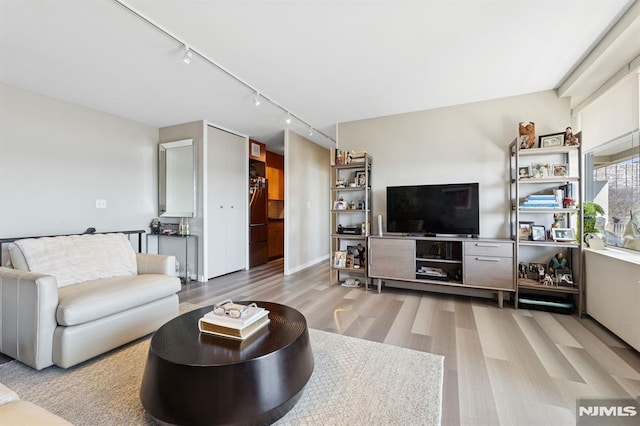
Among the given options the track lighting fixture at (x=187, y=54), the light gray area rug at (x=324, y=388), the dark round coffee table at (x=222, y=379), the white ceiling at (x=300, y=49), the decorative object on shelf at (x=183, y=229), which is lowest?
the light gray area rug at (x=324, y=388)

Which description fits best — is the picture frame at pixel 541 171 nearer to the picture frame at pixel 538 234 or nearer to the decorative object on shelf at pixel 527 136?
the decorative object on shelf at pixel 527 136

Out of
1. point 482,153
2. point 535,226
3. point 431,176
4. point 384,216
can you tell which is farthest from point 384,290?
point 482,153

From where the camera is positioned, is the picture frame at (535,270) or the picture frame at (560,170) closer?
the picture frame at (560,170)

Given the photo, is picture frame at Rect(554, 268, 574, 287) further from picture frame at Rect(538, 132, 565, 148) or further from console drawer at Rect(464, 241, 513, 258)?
picture frame at Rect(538, 132, 565, 148)

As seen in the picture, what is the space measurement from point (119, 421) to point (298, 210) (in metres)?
3.76

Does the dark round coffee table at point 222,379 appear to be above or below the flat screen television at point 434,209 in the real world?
below

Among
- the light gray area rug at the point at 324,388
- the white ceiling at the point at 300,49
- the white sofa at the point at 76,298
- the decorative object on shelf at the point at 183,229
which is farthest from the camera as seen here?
the decorative object on shelf at the point at 183,229

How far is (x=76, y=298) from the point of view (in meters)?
1.82

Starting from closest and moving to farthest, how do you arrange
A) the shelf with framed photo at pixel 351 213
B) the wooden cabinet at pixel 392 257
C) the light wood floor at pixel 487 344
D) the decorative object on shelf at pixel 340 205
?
the light wood floor at pixel 487 344, the wooden cabinet at pixel 392 257, the shelf with framed photo at pixel 351 213, the decorative object on shelf at pixel 340 205

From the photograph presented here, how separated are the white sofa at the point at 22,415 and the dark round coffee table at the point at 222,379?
43cm

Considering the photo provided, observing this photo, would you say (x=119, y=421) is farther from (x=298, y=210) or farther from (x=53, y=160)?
(x=298, y=210)

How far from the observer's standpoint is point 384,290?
3.63 metres

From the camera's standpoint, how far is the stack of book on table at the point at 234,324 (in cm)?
143

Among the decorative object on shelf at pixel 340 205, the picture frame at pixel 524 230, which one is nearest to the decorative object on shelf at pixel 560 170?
the picture frame at pixel 524 230
